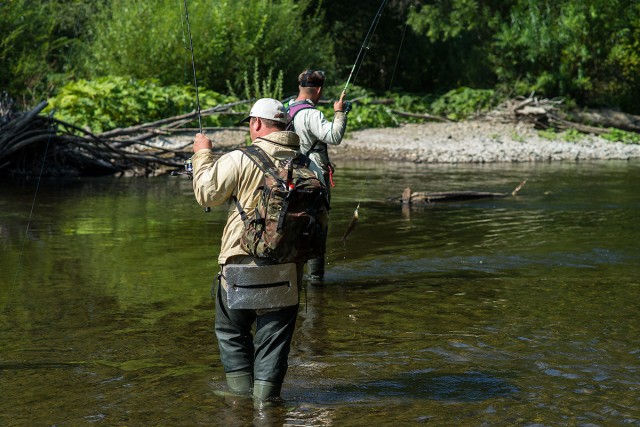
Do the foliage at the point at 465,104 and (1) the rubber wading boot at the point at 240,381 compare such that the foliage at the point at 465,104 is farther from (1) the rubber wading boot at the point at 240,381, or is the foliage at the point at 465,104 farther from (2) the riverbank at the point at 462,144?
(1) the rubber wading boot at the point at 240,381

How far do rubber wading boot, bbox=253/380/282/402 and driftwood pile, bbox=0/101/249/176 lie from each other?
1206 cm

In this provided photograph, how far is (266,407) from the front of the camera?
541 centimetres

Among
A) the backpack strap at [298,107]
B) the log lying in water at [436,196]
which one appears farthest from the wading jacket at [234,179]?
the log lying in water at [436,196]

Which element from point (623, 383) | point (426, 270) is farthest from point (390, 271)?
point (623, 383)

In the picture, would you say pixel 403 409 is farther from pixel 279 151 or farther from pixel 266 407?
pixel 279 151

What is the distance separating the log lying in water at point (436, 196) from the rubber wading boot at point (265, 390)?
9.00 metres

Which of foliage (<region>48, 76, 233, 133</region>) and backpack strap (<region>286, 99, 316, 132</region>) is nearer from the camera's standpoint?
backpack strap (<region>286, 99, 316, 132</region>)

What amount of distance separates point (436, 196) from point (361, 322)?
24.4 ft

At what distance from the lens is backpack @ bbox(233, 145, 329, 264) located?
496 cm

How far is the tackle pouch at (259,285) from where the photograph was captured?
5.14 meters

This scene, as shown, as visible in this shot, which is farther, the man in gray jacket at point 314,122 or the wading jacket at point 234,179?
the man in gray jacket at point 314,122

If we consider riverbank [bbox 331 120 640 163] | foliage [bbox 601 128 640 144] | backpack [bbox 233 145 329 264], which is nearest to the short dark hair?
backpack [bbox 233 145 329 264]

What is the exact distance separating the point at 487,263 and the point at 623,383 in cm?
392

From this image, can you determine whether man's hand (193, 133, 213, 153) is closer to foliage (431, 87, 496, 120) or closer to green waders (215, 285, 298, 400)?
green waders (215, 285, 298, 400)
